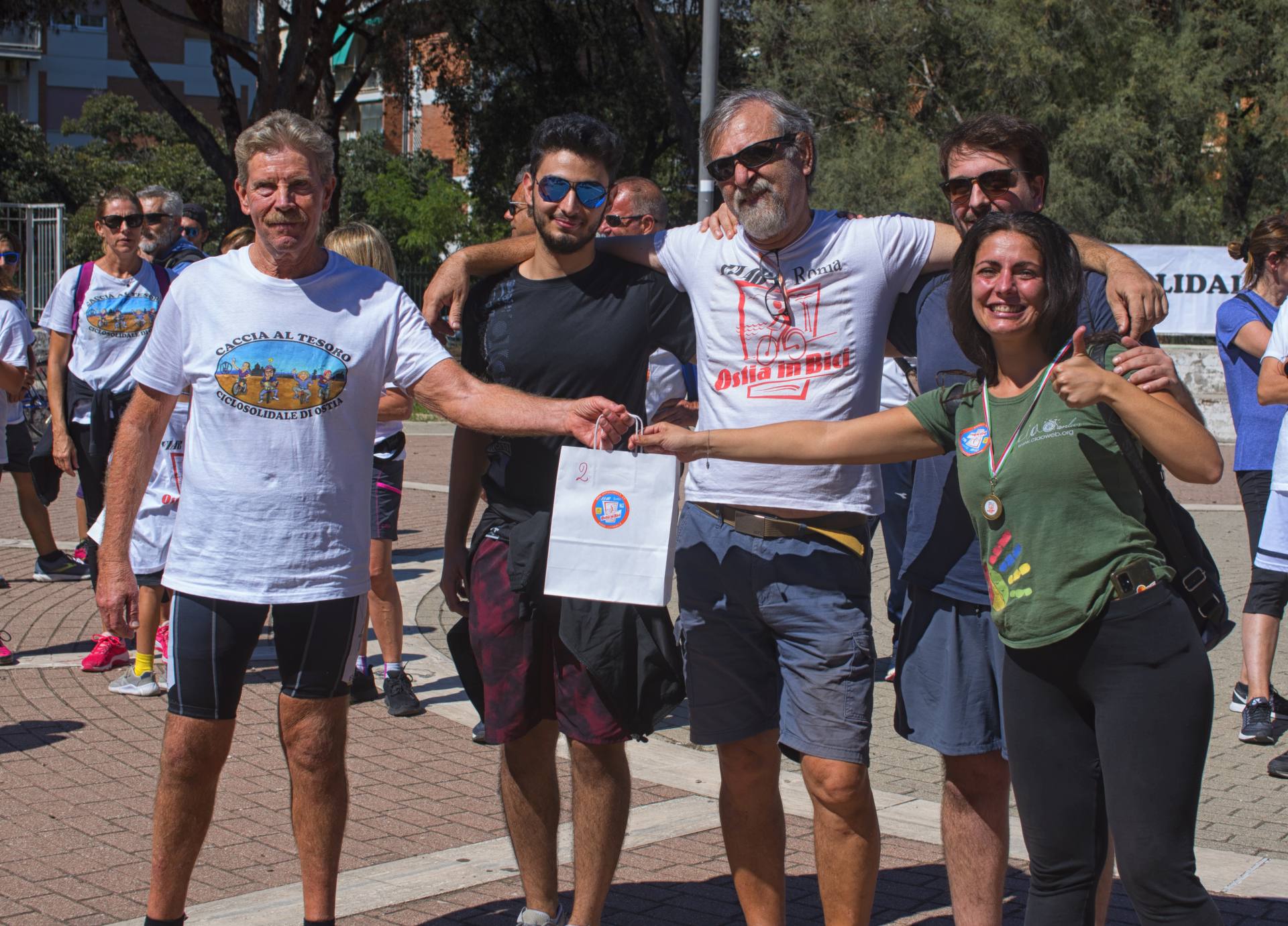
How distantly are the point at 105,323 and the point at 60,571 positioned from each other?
206 cm

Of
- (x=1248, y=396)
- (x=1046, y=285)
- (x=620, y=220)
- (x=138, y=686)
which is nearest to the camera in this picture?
(x=1046, y=285)

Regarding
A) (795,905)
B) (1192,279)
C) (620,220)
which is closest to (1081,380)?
(795,905)

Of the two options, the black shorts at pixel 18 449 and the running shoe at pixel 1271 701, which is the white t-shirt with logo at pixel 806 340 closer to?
the running shoe at pixel 1271 701

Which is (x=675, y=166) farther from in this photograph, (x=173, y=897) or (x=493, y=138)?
(x=173, y=897)

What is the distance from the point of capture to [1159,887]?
2912 millimetres

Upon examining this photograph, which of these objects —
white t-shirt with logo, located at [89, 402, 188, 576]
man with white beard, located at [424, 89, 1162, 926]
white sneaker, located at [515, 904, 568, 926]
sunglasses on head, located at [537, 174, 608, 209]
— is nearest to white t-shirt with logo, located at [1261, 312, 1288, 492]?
man with white beard, located at [424, 89, 1162, 926]

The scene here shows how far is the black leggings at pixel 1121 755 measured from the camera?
115 inches

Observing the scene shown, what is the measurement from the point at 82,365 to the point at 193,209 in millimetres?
2351

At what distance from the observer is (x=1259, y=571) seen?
610 centimetres

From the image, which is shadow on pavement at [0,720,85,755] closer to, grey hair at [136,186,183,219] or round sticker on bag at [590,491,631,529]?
round sticker on bag at [590,491,631,529]

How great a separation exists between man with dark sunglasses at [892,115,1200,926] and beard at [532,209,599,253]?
3.07 ft

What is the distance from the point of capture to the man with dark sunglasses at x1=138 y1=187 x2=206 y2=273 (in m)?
8.37

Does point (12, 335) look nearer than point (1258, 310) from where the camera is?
No

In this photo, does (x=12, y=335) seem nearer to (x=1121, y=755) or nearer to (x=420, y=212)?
(x=1121, y=755)
